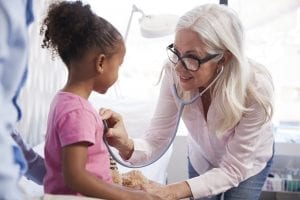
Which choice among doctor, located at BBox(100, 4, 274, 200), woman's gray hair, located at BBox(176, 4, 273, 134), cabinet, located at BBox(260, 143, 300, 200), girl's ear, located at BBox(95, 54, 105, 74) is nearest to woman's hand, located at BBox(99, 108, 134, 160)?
doctor, located at BBox(100, 4, 274, 200)

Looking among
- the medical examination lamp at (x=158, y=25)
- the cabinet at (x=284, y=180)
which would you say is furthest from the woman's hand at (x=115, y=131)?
the cabinet at (x=284, y=180)

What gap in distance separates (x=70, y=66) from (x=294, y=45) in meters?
1.94

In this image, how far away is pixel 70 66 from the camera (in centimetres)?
96

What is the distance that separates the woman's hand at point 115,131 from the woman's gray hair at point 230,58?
0.35m

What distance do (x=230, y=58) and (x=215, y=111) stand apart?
0.20 metres

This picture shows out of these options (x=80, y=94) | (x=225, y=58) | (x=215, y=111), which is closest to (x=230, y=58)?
(x=225, y=58)

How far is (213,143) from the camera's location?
4.91 ft

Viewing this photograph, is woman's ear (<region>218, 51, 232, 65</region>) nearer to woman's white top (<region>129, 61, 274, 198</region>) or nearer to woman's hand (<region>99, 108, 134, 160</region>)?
woman's white top (<region>129, 61, 274, 198</region>)

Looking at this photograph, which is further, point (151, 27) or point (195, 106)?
point (151, 27)

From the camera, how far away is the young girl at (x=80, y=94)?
85 centimetres

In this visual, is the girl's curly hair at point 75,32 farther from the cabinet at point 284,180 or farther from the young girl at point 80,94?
the cabinet at point 284,180

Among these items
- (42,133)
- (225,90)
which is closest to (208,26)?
(225,90)

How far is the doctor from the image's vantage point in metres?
1.28

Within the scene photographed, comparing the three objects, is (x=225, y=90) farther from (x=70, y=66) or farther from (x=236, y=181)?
(x=70, y=66)
